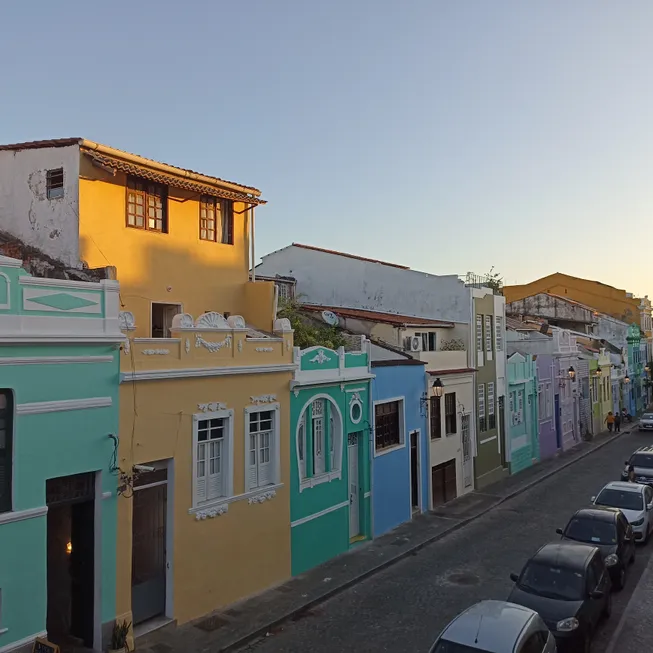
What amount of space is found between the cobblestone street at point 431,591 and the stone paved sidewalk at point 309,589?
228 millimetres

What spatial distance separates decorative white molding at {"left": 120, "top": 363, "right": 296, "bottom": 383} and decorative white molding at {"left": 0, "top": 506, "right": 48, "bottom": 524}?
95.9 inches

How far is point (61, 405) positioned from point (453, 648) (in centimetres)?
694

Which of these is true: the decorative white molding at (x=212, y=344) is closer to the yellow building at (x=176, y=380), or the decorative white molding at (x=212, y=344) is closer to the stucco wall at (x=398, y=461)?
the yellow building at (x=176, y=380)

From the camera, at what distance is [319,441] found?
635 inches

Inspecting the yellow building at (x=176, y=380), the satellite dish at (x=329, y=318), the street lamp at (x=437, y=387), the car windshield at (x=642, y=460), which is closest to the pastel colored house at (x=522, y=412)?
the car windshield at (x=642, y=460)

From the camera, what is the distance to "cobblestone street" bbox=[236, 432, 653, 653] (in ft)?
38.3

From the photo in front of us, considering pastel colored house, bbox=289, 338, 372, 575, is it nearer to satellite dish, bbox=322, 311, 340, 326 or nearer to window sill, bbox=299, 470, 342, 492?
window sill, bbox=299, 470, 342, 492

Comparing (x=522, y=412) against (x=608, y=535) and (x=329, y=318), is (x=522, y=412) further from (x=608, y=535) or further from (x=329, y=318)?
(x=608, y=535)

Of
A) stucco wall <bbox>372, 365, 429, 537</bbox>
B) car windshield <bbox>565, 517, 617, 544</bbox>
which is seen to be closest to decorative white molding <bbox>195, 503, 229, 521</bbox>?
stucco wall <bbox>372, 365, 429, 537</bbox>

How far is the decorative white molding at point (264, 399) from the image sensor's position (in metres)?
13.9

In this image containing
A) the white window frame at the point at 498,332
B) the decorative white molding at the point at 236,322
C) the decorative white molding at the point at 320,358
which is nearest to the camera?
the decorative white molding at the point at 236,322

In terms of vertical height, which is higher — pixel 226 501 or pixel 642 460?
pixel 226 501

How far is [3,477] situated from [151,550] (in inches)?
145

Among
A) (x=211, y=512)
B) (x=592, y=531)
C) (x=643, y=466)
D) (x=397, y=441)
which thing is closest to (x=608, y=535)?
(x=592, y=531)
